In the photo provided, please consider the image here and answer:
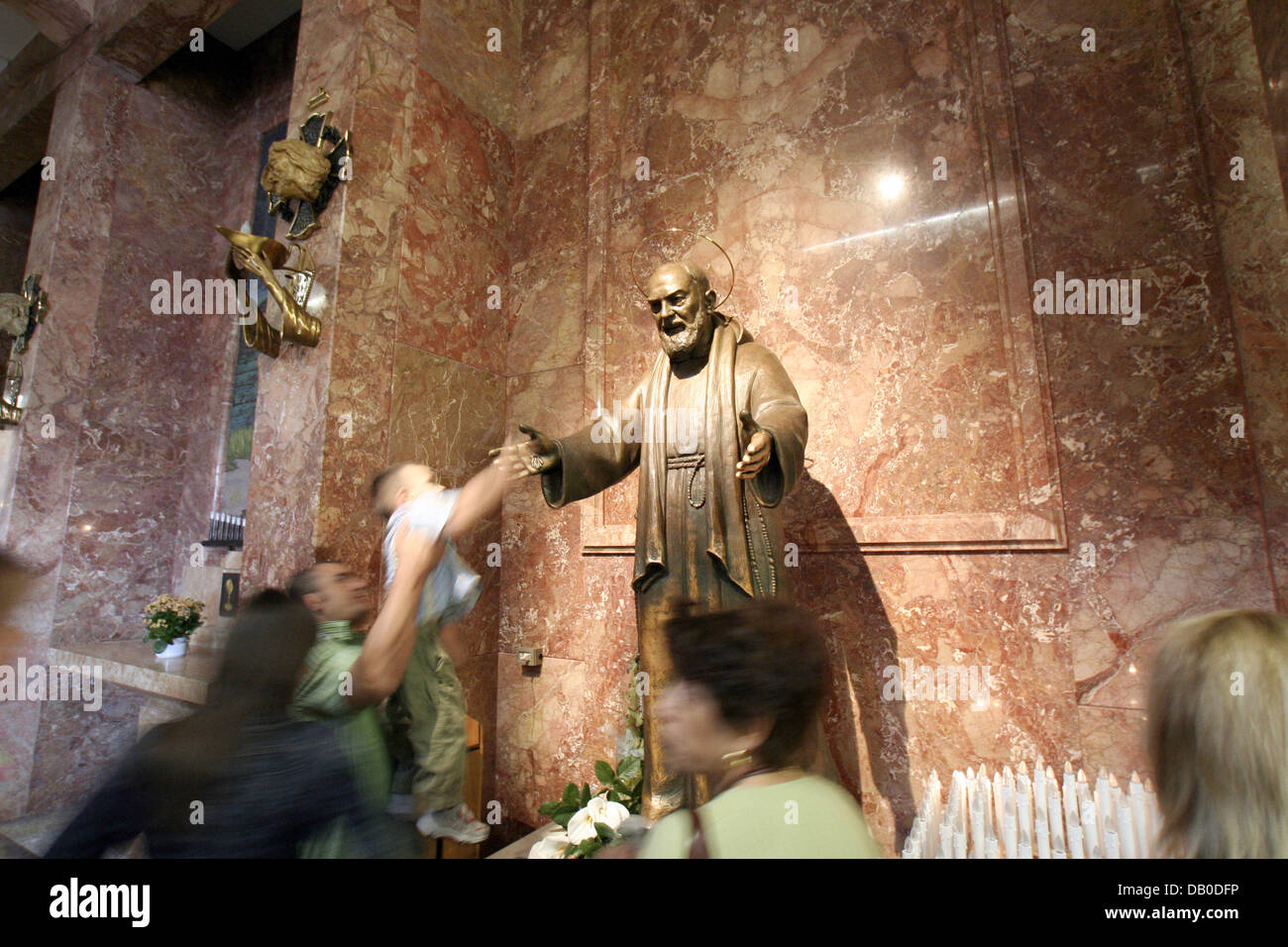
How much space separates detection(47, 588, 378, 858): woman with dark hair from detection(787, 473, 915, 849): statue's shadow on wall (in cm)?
224

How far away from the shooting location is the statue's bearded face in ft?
8.52

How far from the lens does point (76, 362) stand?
17.0ft

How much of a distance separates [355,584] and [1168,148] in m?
3.56

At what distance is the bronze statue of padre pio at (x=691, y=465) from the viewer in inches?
91.7

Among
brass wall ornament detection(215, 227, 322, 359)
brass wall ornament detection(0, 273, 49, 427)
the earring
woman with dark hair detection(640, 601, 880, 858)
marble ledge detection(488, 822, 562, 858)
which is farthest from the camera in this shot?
brass wall ornament detection(0, 273, 49, 427)

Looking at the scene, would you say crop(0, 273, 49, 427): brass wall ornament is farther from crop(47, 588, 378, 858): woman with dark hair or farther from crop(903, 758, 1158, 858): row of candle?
crop(903, 758, 1158, 858): row of candle

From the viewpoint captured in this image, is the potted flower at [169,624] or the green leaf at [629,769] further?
the potted flower at [169,624]

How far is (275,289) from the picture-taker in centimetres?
331
